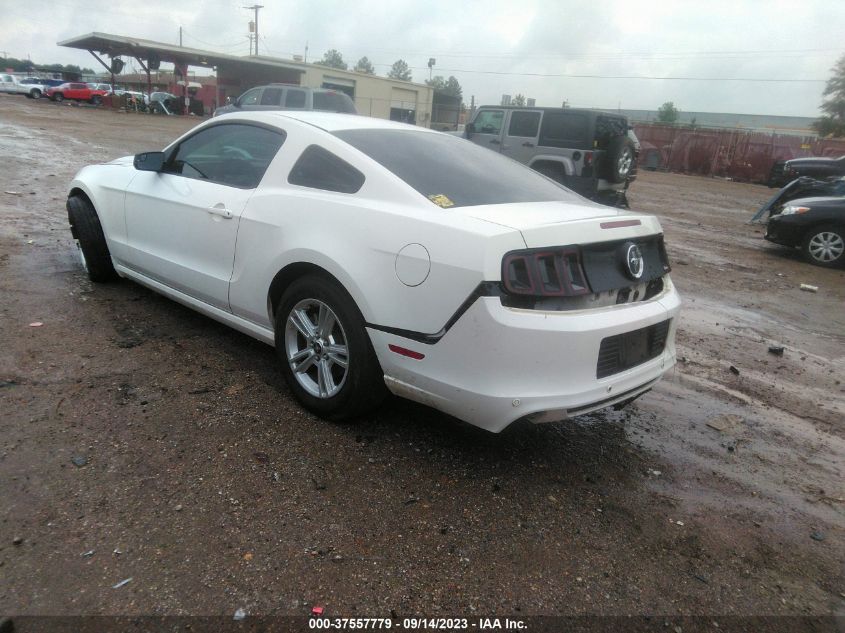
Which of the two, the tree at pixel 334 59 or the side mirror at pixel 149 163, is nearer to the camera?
the side mirror at pixel 149 163

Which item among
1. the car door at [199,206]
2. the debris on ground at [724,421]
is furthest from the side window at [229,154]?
the debris on ground at [724,421]

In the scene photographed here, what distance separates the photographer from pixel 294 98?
1598cm

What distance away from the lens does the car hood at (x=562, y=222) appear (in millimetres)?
2586

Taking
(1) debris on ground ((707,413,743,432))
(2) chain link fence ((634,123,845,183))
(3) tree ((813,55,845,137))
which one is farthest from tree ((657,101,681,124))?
(1) debris on ground ((707,413,743,432))

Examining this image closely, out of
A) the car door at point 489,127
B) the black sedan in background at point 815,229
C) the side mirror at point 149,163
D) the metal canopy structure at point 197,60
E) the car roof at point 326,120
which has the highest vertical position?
the metal canopy structure at point 197,60

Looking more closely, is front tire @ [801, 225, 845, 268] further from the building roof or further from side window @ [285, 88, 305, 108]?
the building roof

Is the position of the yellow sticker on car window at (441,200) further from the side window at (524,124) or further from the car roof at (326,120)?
the side window at (524,124)

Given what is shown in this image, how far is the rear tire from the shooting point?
4816 millimetres

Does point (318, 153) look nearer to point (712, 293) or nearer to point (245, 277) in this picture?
point (245, 277)

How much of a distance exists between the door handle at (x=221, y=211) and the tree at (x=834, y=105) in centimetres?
5855

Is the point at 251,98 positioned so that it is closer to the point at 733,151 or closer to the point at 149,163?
the point at 149,163

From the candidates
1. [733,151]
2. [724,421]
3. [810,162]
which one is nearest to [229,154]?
[724,421]

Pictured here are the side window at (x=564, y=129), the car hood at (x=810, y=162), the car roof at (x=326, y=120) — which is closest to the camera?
the car roof at (x=326, y=120)

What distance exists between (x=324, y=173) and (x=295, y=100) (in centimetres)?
1396
